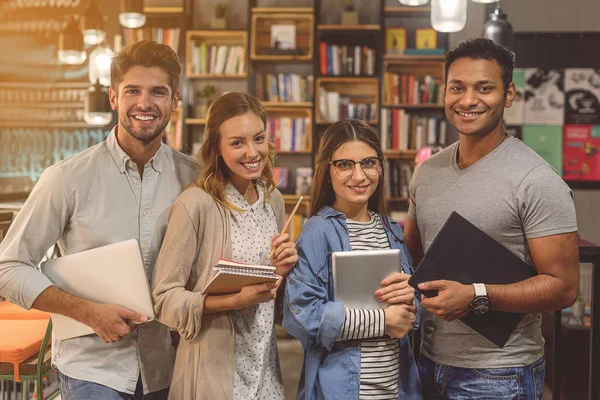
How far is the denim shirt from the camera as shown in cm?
170

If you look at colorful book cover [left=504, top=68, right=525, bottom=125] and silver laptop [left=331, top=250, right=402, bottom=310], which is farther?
colorful book cover [left=504, top=68, right=525, bottom=125]

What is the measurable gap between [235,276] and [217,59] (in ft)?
16.9

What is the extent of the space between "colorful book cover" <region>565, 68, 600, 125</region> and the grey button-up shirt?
520 cm

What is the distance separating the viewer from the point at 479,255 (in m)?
1.68

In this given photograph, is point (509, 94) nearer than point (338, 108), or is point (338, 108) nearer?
point (509, 94)

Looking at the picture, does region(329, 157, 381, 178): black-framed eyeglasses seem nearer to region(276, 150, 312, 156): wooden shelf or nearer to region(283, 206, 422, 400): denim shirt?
region(283, 206, 422, 400): denim shirt

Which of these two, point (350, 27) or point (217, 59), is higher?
point (350, 27)

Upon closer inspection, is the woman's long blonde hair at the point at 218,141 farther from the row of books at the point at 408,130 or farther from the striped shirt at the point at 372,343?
the row of books at the point at 408,130

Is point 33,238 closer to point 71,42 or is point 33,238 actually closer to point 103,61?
point 103,61

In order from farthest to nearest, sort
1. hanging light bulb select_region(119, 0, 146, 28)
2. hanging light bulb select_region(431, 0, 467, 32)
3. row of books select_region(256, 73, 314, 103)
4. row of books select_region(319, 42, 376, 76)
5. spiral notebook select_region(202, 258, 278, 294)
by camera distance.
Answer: row of books select_region(256, 73, 314, 103)
row of books select_region(319, 42, 376, 76)
hanging light bulb select_region(119, 0, 146, 28)
hanging light bulb select_region(431, 0, 467, 32)
spiral notebook select_region(202, 258, 278, 294)

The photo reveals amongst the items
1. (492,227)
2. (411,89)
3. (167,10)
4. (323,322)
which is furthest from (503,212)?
(167,10)

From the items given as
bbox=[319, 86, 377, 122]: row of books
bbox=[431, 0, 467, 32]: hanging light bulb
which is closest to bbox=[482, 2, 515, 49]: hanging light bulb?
bbox=[431, 0, 467, 32]: hanging light bulb

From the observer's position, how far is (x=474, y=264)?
1.69 meters

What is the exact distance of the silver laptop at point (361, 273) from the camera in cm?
169
